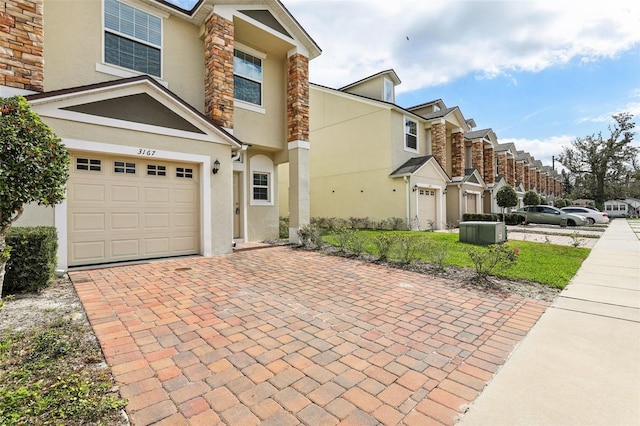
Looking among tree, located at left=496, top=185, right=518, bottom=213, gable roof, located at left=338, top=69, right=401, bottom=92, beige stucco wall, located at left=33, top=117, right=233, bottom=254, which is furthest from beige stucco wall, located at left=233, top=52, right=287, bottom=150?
tree, located at left=496, top=185, right=518, bottom=213

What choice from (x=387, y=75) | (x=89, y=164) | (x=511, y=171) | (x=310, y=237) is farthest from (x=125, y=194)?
(x=511, y=171)

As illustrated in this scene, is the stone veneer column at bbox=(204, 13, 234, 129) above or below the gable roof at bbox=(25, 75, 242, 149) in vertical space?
above

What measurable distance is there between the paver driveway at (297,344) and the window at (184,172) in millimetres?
3024

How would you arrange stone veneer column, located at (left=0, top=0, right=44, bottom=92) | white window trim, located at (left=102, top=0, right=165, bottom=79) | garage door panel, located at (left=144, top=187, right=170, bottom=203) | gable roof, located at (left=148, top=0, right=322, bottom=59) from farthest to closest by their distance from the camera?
1. gable roof, located at (left=148, top=0, right=322, bottom=59)
2. white window trim, located at (left=102, top=0, right=165, bottom=79)
3. garage door panel, located at (left=144, top=187, right=170, bottom=203)
4. stone veneer column, located at (left=0, top=0, right=44, bottom=92)

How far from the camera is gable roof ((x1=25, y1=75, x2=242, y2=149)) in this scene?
20.2 feet

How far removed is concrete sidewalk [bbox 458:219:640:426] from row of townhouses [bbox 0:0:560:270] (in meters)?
7.54

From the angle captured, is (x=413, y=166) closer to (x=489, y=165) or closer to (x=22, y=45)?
(x=489, y=165)

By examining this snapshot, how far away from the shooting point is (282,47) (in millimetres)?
11141

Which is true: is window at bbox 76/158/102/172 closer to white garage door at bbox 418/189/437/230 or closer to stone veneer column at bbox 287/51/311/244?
stone veneer column at bbox 287/51/311/244

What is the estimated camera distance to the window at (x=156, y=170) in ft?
24.9

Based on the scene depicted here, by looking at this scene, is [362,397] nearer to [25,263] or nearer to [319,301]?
[319,301]

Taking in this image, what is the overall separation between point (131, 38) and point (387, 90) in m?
15.2

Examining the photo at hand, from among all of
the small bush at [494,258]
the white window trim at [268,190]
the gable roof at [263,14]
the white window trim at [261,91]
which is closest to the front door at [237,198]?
the white window trim at [268,190]

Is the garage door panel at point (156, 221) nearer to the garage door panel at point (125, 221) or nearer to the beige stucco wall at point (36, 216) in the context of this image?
the garage door panel at point (125, 221)
